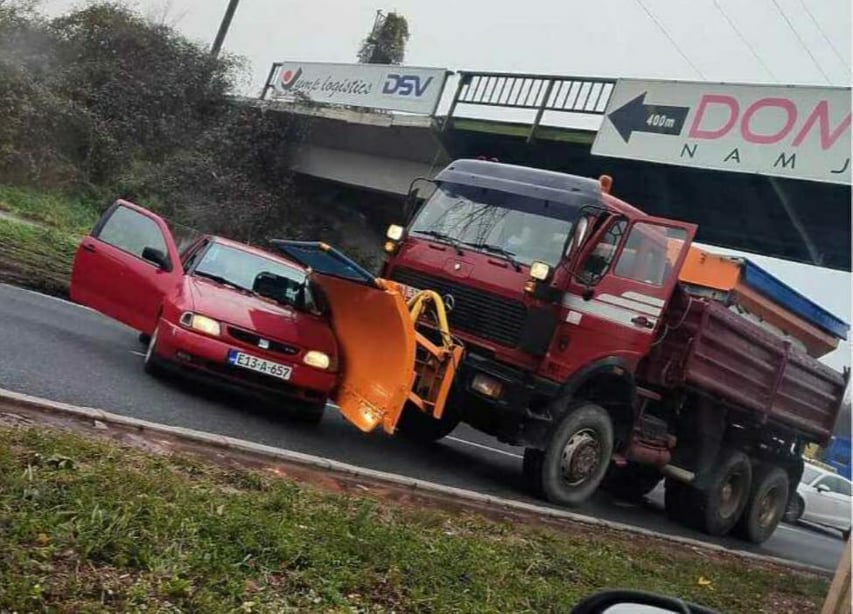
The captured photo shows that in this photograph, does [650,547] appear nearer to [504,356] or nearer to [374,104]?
[504,356]

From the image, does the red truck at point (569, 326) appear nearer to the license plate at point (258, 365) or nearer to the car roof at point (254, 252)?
the car roof at point (254, 252)

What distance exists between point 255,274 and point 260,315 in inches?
44.2

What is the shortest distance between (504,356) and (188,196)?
19.0 metres

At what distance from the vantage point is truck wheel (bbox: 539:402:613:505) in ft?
28.0

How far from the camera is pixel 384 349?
8.16m

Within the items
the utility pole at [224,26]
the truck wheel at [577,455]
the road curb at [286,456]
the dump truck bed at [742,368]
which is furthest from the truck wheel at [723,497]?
the utility pole at [224,26]

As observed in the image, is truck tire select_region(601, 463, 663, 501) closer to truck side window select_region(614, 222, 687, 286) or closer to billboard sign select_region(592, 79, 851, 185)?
truck side window select_region(614, 222, 687, 286)

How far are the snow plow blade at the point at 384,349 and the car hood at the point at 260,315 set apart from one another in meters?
0.37

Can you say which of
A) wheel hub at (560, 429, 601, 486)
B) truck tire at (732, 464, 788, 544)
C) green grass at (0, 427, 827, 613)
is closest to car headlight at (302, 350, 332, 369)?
wheel hub at (560, 429, 601, 486)

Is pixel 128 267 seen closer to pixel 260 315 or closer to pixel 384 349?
pixel 260 315

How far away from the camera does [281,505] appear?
5.11 meters

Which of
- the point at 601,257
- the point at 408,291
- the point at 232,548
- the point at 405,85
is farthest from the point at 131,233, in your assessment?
the point at 405,85

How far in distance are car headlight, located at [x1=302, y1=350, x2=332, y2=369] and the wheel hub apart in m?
2.43

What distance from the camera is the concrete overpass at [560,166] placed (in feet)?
46.8
